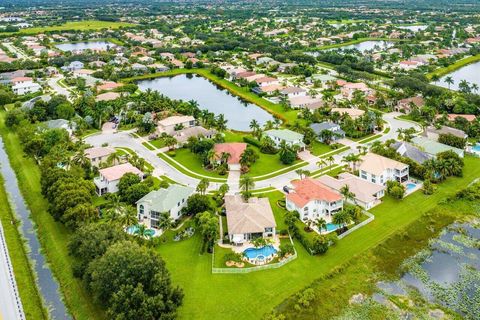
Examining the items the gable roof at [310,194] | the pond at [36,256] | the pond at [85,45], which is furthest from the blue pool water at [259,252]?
the pond at [85,45]

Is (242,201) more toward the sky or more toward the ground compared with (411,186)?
more toward the sky

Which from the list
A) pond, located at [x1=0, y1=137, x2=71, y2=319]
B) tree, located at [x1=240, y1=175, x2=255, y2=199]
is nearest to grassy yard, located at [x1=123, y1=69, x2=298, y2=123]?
tree, located at [x1=240, y1=175, x2=255, y2=199]

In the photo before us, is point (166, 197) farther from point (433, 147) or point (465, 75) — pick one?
point (465, 75)

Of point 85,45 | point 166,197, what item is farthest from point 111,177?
point 85,45

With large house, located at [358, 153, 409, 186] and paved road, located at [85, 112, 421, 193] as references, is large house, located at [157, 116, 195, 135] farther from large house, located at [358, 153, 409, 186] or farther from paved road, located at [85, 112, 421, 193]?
large house, located at [358, 153, 409, 186]

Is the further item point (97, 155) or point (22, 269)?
point (97, 155)

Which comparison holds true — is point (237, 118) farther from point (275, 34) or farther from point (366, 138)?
point (275, 34)

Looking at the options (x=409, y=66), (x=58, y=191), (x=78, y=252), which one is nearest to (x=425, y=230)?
(x=78, y=252)
